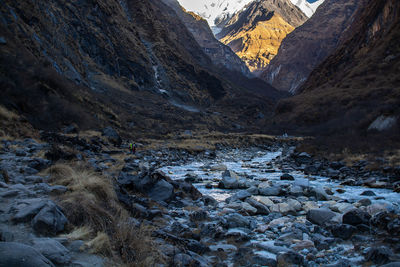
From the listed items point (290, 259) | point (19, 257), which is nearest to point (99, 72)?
point (290, 259)

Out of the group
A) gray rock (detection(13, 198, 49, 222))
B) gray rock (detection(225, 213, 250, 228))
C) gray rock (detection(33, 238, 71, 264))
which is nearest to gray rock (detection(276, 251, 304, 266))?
gray rock (detection(225, 213, 250, 228))

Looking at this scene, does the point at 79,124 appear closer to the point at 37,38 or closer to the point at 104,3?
the point at 37,38

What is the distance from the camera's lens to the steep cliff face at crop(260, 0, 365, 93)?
553 ft

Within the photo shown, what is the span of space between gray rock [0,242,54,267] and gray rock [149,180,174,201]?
4.90 m

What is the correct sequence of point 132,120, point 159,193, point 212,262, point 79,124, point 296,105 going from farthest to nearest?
point 296,105 < point 132,120 < point 79,124 < point 159,193 < point 212,262

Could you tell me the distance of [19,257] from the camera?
201 centimetres

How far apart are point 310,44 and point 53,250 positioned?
661 ft

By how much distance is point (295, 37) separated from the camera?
191500mm

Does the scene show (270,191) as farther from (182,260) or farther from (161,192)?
(182,260)

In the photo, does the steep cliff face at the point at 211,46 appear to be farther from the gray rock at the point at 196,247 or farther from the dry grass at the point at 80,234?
the dry grass at the point at 80,234

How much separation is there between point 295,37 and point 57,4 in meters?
176

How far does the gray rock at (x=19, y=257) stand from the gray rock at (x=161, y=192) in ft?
16.1

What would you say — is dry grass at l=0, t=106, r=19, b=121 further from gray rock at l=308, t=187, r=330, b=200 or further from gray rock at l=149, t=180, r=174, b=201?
gray rock at l=308, t=187, r=330, b=200

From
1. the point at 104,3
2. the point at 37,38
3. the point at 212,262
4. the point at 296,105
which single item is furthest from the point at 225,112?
the point at 212,262
